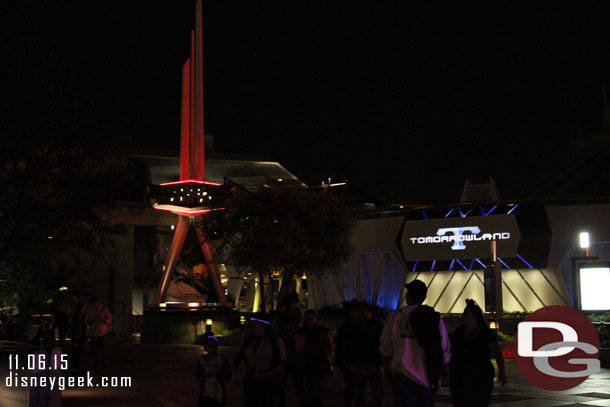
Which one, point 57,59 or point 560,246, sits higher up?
point 57,59

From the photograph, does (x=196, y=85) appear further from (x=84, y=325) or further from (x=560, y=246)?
(x=84, y=325)

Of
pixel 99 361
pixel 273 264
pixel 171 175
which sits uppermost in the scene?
pixel 171 175

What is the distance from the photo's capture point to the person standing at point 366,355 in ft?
33.3

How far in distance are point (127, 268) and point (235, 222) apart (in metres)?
21.3

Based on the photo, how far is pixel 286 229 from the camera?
35938 mm

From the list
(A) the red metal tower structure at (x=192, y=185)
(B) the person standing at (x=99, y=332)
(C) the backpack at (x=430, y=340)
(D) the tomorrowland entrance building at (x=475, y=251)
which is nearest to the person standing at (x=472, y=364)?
(C) the backpack at (x=430, y=340)

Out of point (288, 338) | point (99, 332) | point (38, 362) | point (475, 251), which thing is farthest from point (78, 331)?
point (475, 251)

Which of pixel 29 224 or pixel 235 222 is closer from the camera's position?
pixel 29 224

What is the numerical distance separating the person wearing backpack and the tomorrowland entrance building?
99.0 ft

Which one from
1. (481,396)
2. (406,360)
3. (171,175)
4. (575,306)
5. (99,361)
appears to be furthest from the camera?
(171,175)

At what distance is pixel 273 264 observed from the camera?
36438mm

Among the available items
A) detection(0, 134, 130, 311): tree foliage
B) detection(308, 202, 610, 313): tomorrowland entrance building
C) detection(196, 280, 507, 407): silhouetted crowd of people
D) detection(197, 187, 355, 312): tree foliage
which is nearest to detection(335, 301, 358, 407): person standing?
detection(196, 280, 507, 407): silhouetted crowd of people

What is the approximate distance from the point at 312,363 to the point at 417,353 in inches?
130

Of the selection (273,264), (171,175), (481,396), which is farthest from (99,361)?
(171,175)
